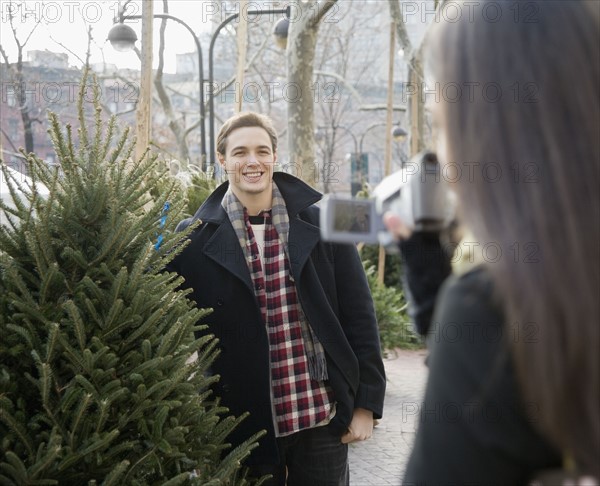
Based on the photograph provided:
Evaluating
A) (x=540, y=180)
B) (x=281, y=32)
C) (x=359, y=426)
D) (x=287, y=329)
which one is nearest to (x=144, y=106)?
(x=287, y=329)

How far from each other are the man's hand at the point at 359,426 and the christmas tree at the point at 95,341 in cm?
75

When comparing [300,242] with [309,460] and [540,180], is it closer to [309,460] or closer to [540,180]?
[309,460]

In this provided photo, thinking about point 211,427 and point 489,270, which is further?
point 211,427

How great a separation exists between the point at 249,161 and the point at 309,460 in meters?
1.41

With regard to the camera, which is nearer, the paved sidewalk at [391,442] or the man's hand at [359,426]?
the man's hand at [359,426]

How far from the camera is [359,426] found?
387cm

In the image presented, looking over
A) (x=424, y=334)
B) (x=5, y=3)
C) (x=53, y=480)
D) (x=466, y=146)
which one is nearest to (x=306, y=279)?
(x=53, y=480)

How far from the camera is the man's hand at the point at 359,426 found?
3.86 m

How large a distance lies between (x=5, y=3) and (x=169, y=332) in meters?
17.4

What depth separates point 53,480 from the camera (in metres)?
2.52

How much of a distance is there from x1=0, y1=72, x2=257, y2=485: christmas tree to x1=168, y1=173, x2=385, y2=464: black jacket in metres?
0.50

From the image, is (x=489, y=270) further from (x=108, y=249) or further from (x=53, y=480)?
(x=108, y=249)

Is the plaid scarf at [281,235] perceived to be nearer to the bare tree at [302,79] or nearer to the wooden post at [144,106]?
the wooden post at [144,106]

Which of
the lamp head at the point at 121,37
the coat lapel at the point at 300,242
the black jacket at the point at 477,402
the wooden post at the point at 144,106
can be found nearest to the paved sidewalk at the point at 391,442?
the coat lapel at the point at 300,242
